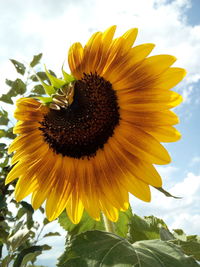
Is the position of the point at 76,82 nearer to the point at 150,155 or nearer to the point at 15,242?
the point at 150,155

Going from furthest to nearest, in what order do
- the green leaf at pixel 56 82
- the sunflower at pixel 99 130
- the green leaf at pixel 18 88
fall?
the green leaf at pixel 18 88
the sunflower at pixel 99 130
the green leaf at pixel 56 82

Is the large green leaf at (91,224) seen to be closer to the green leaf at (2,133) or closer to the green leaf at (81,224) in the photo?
the green leaf at (81,224)

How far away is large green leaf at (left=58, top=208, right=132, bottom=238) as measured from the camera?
186 cm

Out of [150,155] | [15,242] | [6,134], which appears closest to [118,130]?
[150,155]

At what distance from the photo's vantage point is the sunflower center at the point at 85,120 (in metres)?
1.89

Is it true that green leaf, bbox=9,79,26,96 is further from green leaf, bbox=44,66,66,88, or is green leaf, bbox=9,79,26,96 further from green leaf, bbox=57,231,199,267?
green leaf, bbox=57,231,199,267

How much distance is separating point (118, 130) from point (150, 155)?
26 centimetres

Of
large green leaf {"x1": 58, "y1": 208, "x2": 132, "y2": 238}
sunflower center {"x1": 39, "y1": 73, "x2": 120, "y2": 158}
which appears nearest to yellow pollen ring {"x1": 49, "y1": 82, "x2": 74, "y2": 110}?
sunflower center {"x1": 39, "y1": 73, "x2": 120, "y2": 158}

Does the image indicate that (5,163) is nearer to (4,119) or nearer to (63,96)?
(4,119)

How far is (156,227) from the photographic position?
1.85 metres

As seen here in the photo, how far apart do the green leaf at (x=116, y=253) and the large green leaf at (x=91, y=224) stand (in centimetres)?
55

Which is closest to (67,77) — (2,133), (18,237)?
(18,237)

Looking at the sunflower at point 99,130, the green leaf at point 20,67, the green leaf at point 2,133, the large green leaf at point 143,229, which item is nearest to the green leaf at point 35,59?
the green leaf at point 20,67

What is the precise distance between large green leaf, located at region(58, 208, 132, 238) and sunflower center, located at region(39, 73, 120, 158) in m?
0.34
